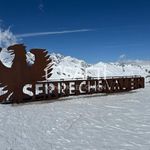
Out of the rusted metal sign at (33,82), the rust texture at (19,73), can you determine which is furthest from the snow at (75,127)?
the rusted metal sign at (33,82)

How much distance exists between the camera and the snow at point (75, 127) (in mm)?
9633

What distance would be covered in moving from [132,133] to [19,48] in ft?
34.3

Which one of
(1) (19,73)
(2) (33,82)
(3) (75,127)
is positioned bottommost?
(3) (75,127)

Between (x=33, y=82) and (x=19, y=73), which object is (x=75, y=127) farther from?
(x=33, y=82)

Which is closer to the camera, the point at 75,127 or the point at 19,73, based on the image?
the point at 75,127

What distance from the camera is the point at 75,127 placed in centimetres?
1196

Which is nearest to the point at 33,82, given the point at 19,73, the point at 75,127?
the point at 19,73

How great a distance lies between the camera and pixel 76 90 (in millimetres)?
22281

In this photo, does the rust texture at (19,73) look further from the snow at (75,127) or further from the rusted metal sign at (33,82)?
the snow at (75,127)

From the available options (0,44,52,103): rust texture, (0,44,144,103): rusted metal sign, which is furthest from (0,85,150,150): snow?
(0,44,144,103): rusted metal sign

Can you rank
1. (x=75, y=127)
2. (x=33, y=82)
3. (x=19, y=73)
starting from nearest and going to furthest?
(x=75, y=127)
(x=19, y=73)
(x=33, y=82)

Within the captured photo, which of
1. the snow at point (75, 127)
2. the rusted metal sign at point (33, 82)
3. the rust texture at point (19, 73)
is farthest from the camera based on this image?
the rusted metal sign at point (33, 82)

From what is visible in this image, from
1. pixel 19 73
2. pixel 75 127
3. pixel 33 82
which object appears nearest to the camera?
pixel 75 127

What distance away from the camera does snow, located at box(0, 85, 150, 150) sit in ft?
31.6
